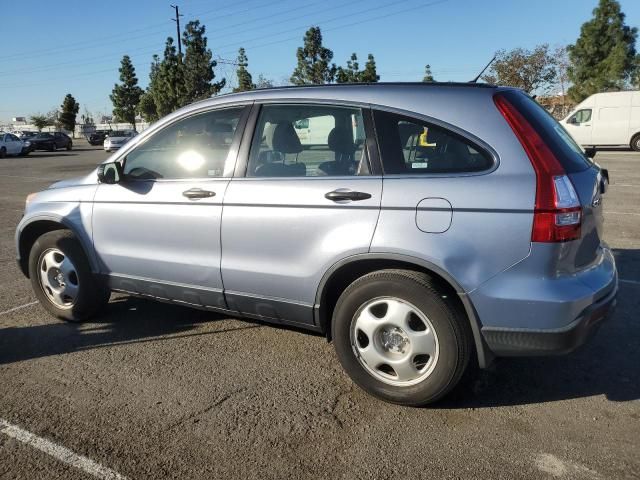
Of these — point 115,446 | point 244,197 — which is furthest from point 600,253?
point 115,446

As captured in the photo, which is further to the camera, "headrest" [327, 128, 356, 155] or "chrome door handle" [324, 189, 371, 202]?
"headrest" [327, 128, 356, 155]

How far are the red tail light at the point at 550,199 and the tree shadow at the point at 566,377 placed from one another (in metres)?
0.68

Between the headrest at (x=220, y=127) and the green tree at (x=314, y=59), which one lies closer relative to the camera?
the headrest at (x=220, y=127)

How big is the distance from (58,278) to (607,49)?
35.6 meters

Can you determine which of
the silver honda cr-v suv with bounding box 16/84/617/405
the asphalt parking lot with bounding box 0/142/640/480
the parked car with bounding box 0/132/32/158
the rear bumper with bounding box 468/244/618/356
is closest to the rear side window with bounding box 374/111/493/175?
the silver honda cr-v suv with bounding box 16/84/617/405

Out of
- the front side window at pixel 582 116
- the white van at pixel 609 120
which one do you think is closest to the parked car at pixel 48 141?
the front side window at pixel 582 116

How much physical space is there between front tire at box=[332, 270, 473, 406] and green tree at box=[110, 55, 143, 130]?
68.5 metres

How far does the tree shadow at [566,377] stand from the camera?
315 cm

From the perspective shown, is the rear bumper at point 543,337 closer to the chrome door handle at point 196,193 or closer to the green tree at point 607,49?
the chrome door handle at point 196,193

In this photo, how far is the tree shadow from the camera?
315cm

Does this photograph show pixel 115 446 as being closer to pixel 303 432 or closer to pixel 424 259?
pixel 303 432

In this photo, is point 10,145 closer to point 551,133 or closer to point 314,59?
point 314,59

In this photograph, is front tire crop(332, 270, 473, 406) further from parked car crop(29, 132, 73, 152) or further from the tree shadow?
parked car crop(29, 132, 73, 152)

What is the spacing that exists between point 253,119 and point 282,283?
111 cm
